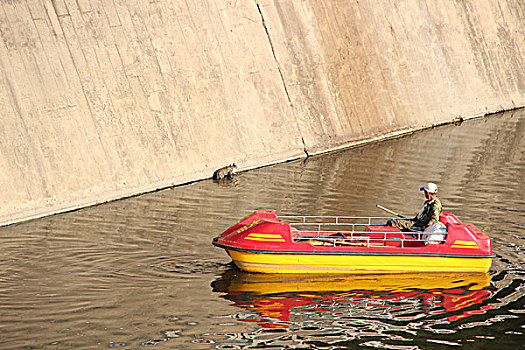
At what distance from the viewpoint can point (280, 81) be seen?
25484 millimetres

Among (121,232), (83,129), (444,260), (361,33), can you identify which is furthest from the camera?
(361,33)

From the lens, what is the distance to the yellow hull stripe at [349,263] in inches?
553

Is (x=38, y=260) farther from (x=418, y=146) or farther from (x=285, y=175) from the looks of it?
(x=418, y=146)

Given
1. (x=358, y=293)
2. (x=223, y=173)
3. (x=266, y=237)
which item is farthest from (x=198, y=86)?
(x=358, y=293)

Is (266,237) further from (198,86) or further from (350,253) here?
(198,86)

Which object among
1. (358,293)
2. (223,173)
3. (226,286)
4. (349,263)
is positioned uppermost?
(223,173)

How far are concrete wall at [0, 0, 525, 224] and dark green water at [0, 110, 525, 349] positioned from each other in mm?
1358

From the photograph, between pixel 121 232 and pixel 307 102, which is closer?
pixel 121 232

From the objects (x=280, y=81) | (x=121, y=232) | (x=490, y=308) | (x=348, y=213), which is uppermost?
(x=280, y=81)

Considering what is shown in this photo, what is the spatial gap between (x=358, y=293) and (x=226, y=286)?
231 cm

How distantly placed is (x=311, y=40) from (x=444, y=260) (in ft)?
47.1

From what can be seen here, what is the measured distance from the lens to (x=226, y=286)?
13.6 m

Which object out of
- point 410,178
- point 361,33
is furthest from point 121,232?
point 361,33

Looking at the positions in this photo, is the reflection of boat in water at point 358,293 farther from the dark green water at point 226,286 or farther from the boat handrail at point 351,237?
the boat handrail at point 351,237
